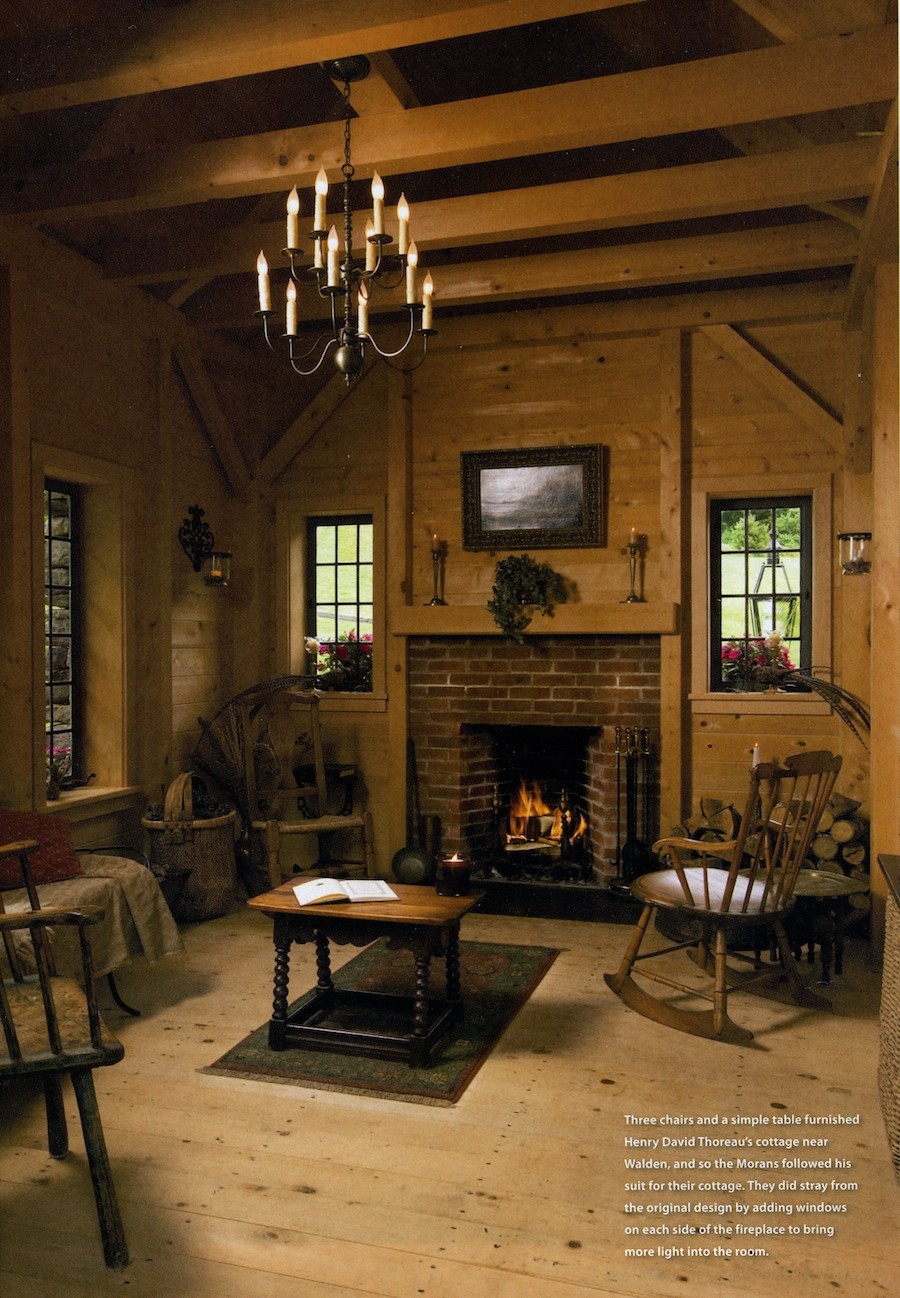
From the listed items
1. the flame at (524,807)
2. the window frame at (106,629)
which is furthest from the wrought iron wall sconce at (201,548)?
the flame at (524,807)

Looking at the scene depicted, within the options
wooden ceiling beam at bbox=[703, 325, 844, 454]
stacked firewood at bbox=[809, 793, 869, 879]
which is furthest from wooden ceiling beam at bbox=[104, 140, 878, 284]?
stacked firewood at bbox=[809, 793, 869, 879]

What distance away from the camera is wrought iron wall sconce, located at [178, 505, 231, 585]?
573cm

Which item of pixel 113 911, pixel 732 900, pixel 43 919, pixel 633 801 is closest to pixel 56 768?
pixel 113 911

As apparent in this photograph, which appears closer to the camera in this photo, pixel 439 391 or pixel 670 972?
pixel 670 972

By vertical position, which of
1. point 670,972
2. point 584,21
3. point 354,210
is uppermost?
point 584,21

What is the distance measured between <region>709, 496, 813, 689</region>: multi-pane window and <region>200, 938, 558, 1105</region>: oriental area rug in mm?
2206

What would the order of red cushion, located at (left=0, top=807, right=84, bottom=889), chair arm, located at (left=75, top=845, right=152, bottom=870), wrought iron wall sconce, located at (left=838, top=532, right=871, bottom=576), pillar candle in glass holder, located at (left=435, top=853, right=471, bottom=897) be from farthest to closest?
wrought iron wall sconce, located at (left=838, top=532, right=871, bottom=576) → chair arm, located at (left=75, top=845, right=152, bottom=870) → red cushion, located at (left=0, top=807, right=84, bottom=889) → pillar candle in glass holder, located at (left=435, top=853, right=471, bottom=897)

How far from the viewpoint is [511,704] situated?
5875 mm

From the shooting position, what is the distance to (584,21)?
14.6 feet

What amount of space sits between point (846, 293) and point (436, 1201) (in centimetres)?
472

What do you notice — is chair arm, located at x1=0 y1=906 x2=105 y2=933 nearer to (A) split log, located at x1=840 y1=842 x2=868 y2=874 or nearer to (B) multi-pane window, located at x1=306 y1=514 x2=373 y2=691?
(A) split log, located at x1=840 y1=842 x2=868 y2=874

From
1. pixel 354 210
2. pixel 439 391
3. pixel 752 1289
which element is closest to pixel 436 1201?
pixel 752 1289

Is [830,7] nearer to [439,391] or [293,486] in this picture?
[439,391]

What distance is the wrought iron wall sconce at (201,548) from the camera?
573 cm
